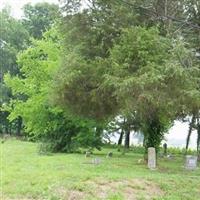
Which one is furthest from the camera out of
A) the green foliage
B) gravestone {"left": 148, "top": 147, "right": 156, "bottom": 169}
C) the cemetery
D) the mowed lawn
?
the green foliage

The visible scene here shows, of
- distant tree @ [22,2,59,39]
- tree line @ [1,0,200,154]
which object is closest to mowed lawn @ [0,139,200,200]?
tree line @ [1,0,200,154]

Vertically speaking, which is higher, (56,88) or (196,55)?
(196,55)

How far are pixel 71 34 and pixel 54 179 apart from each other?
24.2ft

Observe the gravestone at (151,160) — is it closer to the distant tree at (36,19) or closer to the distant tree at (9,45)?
the distant tree at (9,45)

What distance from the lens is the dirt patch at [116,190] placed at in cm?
1108

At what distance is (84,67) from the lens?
16.7 meters

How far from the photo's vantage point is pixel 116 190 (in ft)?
38.5

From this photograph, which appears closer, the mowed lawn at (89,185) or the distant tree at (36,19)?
the mowed lawn at (89,185)

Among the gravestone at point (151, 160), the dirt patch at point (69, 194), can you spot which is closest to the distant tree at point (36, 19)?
the gravestone at point (151, 160)

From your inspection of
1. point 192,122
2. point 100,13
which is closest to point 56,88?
point 100,13

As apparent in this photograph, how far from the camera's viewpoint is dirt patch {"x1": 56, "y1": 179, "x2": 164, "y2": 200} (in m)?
11.1

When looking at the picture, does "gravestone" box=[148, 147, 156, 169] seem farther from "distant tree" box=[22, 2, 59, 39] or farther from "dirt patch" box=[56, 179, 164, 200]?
"distant tree" box=[22, 2, 59, 39]

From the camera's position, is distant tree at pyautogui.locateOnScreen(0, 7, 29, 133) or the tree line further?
distant tree at pyautogui.locateOnScreen(0, 7, 29, 133)

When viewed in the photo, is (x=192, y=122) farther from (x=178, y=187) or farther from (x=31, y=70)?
(x=178, y=187)
